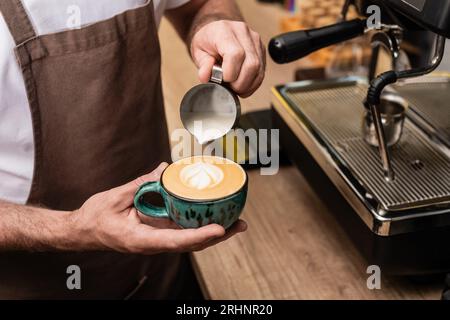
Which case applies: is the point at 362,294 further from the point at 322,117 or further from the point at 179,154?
the point at 179,154

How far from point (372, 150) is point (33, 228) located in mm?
632

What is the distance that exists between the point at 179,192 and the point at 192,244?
0.25 feet

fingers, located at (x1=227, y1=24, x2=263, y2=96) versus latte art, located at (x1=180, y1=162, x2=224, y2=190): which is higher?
fingers, located at (x1=227, y1=24, x2=263, y2=96)

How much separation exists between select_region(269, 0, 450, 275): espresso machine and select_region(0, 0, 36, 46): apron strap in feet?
1.38

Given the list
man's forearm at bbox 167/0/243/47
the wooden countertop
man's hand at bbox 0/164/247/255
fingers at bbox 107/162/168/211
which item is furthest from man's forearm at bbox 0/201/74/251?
man's forearm at bbox 167/0/243/47

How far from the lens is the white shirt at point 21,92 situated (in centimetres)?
85

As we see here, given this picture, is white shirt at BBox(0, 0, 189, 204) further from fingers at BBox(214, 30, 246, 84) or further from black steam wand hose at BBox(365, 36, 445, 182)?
black steam wand hose at BBox(365, 36, 445, 182)

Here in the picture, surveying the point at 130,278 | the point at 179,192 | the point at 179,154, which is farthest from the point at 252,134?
the point at 179,192

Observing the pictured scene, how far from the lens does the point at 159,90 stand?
109 centimetres

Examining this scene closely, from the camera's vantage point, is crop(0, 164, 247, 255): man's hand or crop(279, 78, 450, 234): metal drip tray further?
crop(279, 78, 450, 234): metal drip tray

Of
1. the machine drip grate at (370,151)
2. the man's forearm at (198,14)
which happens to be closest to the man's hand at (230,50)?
the man's forearm at (198,14)

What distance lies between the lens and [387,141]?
0.98 meters

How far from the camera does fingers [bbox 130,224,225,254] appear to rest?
672 millimetres

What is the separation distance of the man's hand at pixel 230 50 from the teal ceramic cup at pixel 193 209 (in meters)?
0.19
